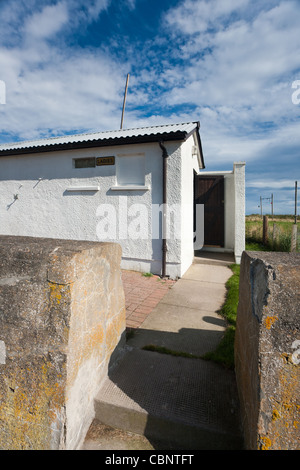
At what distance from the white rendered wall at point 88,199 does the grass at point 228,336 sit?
1.51m

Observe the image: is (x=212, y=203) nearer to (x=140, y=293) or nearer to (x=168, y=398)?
(x=140, y=293)

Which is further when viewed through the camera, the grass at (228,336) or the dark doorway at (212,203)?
the dark doorway at (212,203)

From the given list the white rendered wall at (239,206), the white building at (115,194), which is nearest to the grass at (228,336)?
the white building at (115,194)

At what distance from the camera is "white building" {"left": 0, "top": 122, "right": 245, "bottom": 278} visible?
19.2 feet

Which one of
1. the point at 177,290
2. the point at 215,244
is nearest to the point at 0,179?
the point at 177,290

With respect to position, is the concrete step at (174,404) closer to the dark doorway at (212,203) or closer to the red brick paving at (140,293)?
the red brick paving at (140,293)

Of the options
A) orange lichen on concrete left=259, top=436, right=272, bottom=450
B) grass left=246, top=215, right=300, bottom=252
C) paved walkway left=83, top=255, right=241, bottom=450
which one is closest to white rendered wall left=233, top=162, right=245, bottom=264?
grass left=246, top=215, right=300, bottom=252

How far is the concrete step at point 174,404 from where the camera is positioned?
66.1 inches

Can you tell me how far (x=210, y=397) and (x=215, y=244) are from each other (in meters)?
7.38

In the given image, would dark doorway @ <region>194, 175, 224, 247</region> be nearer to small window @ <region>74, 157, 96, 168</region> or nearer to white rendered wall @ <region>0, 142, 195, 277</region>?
white rendered wall @ <region>0, 142, 195, 277</region>

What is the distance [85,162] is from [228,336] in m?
5.52

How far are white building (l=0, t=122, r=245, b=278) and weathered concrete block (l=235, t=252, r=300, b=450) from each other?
4386mm

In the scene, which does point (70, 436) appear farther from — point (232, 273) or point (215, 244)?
point (215, 244)
